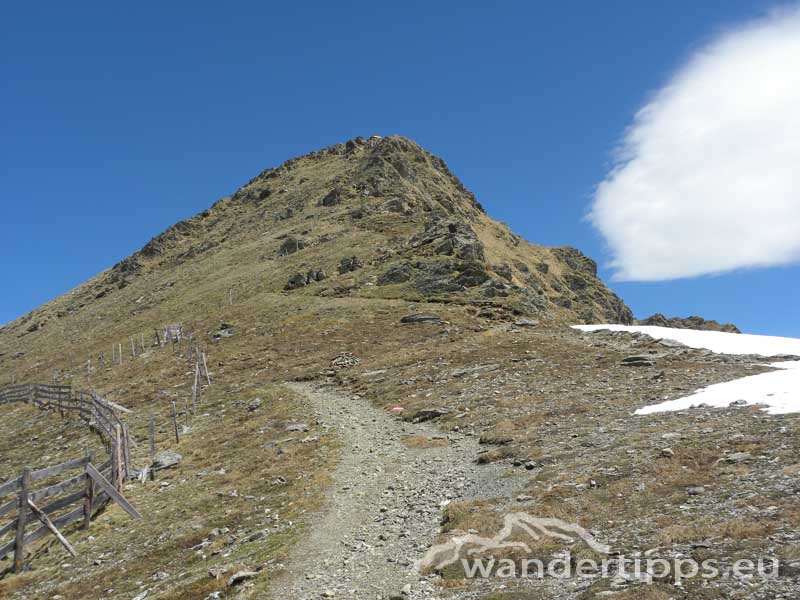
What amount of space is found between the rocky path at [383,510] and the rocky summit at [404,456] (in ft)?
0.24

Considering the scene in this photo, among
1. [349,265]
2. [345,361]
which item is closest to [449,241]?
[349,265]

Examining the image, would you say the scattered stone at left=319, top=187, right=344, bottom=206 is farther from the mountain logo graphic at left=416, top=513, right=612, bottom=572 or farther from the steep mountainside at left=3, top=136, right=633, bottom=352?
the mountain logo graphic at left=416, top=513, right=612, bottom=572

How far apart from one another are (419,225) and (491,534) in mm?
66606

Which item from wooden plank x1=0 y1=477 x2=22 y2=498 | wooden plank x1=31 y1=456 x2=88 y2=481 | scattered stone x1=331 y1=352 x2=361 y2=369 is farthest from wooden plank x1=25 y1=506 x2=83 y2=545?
scattered stone x1=331 y1=352 x2=361 y2=369

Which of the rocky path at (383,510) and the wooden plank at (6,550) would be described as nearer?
the rocky path at (383,510)

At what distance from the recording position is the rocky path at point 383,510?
955 centimetres

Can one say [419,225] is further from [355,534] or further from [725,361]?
[355,534]

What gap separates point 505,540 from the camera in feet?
33.5

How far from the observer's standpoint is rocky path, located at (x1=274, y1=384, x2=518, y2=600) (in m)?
9.55

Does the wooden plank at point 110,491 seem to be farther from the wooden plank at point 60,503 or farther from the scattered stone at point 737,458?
the scattered stone at point 737,458

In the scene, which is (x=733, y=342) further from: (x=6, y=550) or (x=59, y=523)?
(x=6, y=550)

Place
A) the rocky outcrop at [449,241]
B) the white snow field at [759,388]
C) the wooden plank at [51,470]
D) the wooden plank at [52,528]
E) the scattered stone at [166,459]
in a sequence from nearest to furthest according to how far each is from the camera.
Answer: the wooden plank at [52,528], the wooden plank at [51,470], the white snow field at [759,388], the scattered stone at [166,459], the rocky outcrop at [449,241]

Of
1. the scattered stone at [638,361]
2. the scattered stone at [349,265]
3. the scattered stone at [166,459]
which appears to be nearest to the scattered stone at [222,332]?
the scattered stone at [349,265]

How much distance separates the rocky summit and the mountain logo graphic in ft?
0.19
